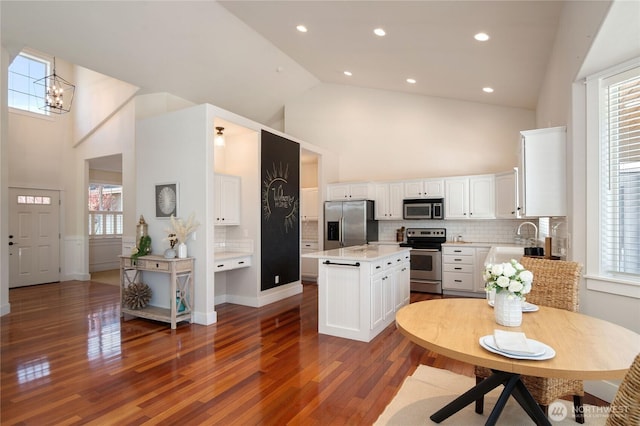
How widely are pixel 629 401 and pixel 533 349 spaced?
1.86ft

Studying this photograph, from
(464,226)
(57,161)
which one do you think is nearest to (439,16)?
(464,226)

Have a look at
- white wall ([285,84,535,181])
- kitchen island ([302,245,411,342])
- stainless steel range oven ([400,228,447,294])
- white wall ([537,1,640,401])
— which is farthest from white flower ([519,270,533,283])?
white wall ([285,84,535,181])

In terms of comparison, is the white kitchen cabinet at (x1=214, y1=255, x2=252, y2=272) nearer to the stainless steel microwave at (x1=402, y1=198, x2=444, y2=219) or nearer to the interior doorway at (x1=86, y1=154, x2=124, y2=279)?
the stainless steel microwave at (x1=402, y1=198, x2=444, y2=219)

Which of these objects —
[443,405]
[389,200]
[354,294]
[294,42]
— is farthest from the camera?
[389,200]

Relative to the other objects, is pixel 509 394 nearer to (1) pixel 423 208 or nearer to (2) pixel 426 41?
(2) pixel 426 41

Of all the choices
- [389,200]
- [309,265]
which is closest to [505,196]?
[389,200]

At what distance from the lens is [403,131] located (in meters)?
7.18

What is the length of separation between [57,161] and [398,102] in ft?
25.1

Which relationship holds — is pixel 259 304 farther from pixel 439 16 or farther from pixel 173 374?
pixel 439 16

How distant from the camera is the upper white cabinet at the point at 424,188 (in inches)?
256

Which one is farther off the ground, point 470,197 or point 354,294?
point 470,197

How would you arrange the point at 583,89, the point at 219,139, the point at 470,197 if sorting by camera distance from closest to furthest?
the point at 583,89 → the point at 219,139 → the point at 470,197

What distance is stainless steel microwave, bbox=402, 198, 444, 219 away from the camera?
21.1ft

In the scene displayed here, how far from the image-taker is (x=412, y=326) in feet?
6.08
